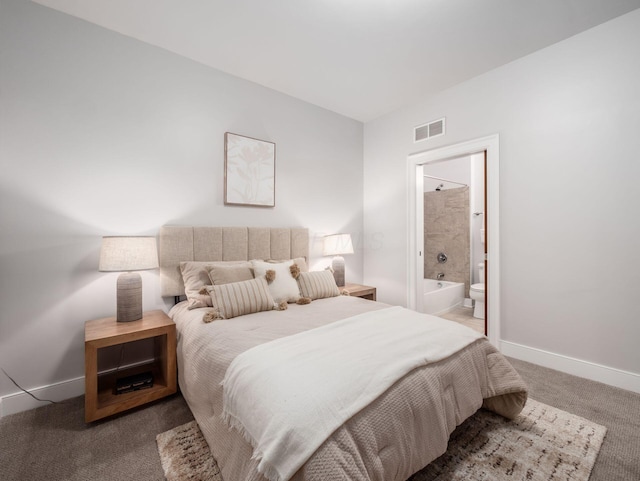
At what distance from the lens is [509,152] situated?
9.07 ft

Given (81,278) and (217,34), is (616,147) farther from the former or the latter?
(81,278)

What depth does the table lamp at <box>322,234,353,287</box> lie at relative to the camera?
341 cm

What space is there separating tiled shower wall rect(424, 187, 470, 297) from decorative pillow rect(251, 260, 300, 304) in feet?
11.1

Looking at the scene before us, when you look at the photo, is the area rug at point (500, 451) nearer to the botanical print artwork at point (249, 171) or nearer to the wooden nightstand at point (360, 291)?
the wooden nightstand at point (360, 291)

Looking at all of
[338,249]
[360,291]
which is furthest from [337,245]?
[360,291]

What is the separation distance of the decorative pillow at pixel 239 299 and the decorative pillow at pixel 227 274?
0.44 ft


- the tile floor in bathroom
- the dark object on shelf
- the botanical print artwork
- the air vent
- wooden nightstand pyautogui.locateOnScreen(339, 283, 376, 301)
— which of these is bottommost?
the tile floor in bathroom

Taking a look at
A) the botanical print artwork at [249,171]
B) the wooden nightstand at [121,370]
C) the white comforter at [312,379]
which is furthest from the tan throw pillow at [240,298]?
the botanical print artwork at [249,171]

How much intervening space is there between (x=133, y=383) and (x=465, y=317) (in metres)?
4.00

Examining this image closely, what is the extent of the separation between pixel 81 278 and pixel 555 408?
3.54m

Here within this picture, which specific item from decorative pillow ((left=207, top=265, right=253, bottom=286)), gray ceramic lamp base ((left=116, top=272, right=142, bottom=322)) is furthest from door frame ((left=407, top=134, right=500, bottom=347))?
gray ceramic lamp base ((left=116, top=272, right=142, bottom=322))

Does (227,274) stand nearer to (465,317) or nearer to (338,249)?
(338,249)

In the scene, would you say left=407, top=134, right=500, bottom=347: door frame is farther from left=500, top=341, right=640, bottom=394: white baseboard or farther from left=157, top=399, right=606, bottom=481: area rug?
left=157, top=399, right=606, bottom=481: area rug

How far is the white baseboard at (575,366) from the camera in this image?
217cm
